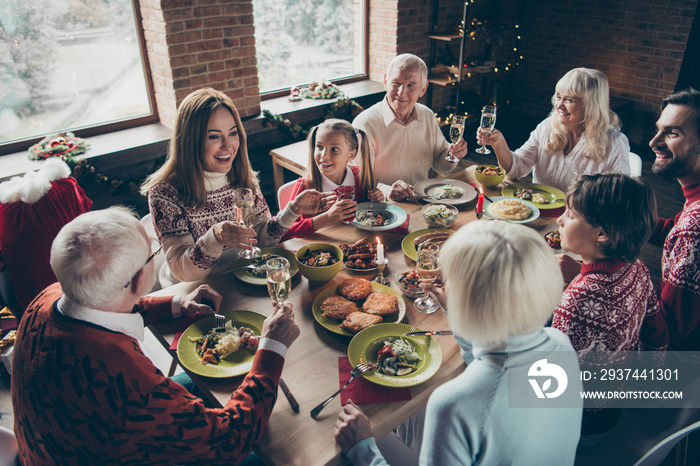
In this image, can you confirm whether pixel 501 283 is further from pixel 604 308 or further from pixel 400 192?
pixel 400 192

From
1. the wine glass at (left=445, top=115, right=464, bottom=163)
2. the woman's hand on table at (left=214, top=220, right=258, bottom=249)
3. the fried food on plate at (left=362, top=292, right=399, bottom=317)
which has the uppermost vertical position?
the wine glass at (left=445, top=115, right=464, bottom=163)

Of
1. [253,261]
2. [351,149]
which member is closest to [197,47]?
[351,149]

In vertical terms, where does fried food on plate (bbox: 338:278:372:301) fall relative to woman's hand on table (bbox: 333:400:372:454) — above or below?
above

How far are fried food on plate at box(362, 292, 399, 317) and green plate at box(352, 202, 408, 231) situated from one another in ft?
1.67

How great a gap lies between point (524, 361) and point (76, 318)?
1.07 m

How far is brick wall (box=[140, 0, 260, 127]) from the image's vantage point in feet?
11.3

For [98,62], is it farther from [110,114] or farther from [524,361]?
[524,361]

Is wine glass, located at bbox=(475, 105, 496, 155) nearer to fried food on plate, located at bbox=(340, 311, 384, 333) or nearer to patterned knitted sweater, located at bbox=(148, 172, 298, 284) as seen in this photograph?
patterned knitted sweater, located at bbox=(148, 172, 298, 284)

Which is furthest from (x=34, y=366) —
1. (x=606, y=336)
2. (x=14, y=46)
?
(x=14, y=46)

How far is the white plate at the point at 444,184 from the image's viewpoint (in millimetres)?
2398

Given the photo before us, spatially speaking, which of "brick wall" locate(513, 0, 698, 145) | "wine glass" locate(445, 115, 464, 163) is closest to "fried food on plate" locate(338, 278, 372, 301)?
"wine glass" locate(445, 115, 464, 163)

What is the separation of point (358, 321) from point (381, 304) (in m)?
0.12

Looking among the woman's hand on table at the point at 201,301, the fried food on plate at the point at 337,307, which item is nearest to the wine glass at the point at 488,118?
the fried food on plate at the point at 337,307

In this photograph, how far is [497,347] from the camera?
1046 millimetres
